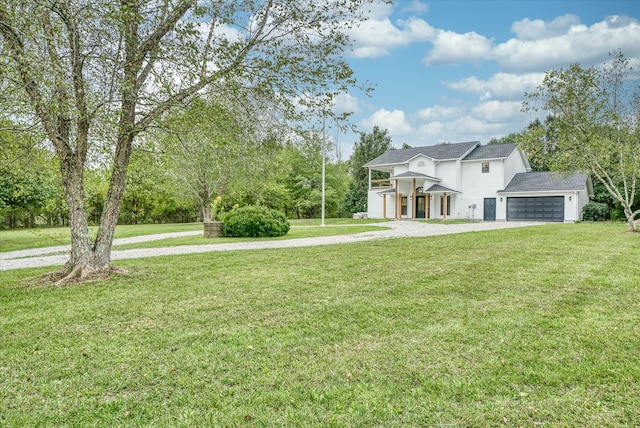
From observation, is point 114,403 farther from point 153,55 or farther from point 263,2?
point 263,2

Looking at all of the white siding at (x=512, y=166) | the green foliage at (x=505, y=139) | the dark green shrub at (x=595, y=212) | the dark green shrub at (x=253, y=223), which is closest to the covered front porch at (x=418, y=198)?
the white siding at (x=512, y=166)

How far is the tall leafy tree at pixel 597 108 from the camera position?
1448cm

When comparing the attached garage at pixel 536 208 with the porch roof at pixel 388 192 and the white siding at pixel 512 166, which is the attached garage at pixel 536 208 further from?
the porch roof at pixel 388 192

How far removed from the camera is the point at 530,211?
2744 centimetres

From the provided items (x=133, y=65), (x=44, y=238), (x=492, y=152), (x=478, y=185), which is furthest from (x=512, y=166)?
(x=44, y=238)

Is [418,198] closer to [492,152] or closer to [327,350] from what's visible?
[492,152]

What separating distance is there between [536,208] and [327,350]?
28.2 meters

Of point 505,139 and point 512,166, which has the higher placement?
point 505,139

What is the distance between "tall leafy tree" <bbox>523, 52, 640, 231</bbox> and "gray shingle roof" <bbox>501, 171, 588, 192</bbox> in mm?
10288

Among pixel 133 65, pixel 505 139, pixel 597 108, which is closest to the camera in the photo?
pixel 133 65

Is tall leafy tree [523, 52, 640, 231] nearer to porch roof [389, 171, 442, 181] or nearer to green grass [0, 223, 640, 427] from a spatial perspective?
green grass [0, 223, 640, 427]

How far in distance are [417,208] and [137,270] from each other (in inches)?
1034

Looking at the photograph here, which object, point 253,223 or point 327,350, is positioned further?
point 253,223

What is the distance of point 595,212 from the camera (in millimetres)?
26344
